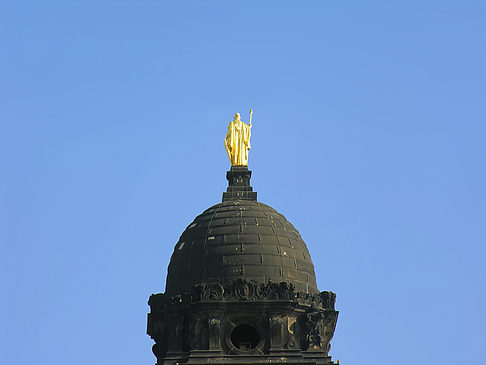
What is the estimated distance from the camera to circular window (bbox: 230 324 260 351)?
101625mm

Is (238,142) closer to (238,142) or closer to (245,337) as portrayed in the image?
(238,142)

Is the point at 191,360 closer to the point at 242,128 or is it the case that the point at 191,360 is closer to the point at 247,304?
the point at 247,304

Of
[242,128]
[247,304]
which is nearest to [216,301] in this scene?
[247,304]

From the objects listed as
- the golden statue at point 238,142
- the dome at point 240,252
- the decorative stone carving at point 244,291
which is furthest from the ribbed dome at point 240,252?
the golden statue at point 238,142

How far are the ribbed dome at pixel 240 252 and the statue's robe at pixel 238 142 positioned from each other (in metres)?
4.13

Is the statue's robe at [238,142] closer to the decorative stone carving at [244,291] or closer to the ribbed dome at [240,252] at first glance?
the ribbed dome at [240,252]

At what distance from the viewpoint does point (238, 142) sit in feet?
363

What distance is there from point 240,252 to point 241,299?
310 centimetres

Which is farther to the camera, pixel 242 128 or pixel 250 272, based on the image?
pixel 242 128

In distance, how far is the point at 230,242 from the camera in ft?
341

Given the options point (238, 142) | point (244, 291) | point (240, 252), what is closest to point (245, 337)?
point (244, 291)

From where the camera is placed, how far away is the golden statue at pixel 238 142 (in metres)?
110

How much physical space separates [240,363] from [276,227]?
8839 millimetres

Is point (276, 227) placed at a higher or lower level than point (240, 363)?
higher
